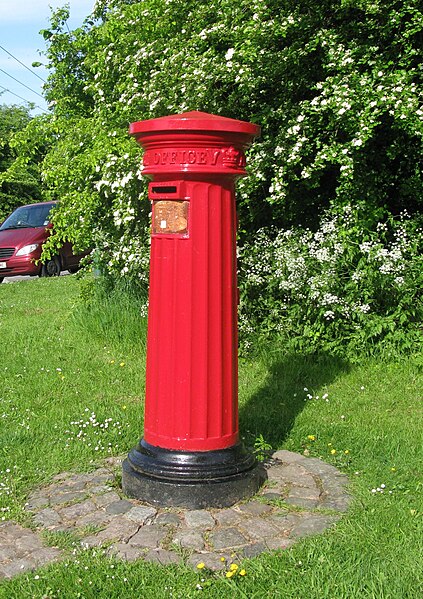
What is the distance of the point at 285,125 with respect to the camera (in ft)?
21.0

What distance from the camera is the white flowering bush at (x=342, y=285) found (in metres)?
6.47

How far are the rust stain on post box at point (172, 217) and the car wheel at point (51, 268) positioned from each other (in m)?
11.9

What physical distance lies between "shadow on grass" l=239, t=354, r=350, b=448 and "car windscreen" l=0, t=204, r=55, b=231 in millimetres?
10409

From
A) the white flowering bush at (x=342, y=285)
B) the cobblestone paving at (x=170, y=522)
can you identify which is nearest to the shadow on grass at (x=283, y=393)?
the white flowering bush at (x=342, y=285)

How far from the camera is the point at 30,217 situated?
1634cm

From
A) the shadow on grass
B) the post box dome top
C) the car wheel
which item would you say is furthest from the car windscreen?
the post box dome top

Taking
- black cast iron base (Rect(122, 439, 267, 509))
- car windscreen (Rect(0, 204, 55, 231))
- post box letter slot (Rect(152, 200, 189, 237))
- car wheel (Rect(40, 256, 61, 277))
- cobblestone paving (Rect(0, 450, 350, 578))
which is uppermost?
car windscreen (Rect(0, 204, 55, 231))

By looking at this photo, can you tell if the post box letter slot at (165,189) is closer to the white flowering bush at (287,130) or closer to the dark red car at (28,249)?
the white flowering bush at (287,130)

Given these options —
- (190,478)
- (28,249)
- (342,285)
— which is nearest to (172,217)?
(190,478)

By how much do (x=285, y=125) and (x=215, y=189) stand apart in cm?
271

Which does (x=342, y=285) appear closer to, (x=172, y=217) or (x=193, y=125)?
(x=172, y=217)

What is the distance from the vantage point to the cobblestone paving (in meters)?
3.52

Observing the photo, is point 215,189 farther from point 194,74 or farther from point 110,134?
point 110,134

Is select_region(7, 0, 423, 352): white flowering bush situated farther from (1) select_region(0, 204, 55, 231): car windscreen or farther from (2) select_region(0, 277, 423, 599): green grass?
(1) select_region(0, 204, 55, 231): car windscreen
